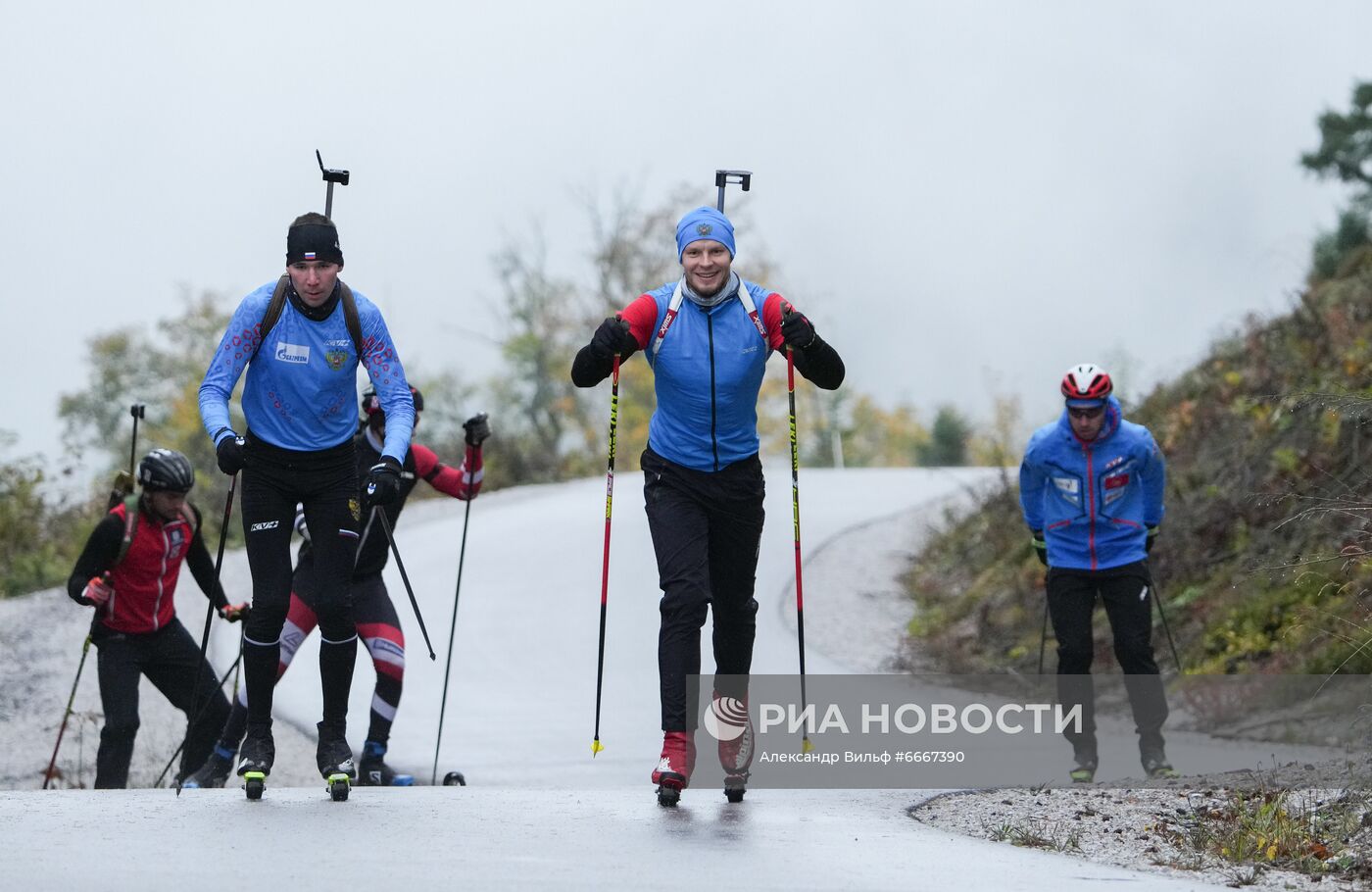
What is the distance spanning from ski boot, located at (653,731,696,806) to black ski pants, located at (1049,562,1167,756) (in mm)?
3398

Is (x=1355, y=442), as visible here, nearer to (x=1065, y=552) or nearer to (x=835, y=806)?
(x=1065, y=552)

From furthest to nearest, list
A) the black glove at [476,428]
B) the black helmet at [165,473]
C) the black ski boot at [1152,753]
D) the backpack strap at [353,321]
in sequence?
1. the black helmet at [165,473]
2. the black glove at [476,428]
3. the black ski boot at [1152,753]
4. the backpack strap at [353,321]

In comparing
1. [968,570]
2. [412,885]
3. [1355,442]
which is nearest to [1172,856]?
[412,885]

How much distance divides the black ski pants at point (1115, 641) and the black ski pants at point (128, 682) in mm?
4936

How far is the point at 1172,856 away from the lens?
21.9 feet

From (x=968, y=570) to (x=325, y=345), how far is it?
14609 mm

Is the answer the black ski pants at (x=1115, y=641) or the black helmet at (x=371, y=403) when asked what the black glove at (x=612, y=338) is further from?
the black ski pants at (x=1115, y=641)

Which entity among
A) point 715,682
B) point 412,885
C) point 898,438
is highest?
point 898,438

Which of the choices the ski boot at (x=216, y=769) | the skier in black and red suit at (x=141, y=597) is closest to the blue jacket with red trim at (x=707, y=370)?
the ski boot at (x=216, y=769)

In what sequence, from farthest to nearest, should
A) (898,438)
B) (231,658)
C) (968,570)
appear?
(898,438) → (968,570) → (231,658)

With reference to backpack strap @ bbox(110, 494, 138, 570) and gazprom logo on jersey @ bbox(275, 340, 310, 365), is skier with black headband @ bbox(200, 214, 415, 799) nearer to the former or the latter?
gazprom logo on jersey @ bbox(275, 340, 310, 365)

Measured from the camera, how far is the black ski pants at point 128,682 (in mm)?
10695

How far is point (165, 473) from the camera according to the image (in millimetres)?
10430

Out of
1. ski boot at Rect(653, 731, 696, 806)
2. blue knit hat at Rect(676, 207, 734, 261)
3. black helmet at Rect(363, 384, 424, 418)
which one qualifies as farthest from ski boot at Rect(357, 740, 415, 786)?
blue knit hat at Rect(676, 207, 734, 261)
